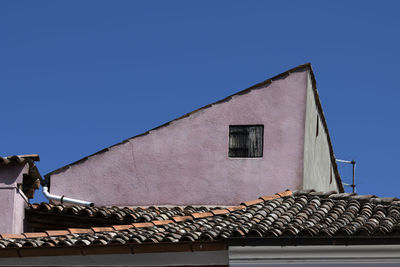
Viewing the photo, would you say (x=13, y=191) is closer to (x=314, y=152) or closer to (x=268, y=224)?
(x=268, y=224)

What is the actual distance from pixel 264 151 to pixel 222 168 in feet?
3.15

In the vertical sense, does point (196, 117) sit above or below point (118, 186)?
above

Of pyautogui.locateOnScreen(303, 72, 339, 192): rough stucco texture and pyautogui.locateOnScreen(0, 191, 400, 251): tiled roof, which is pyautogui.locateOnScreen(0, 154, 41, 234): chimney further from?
pyautogui.locateOnScreen(303, 72, 339, 192): rough stucco texture

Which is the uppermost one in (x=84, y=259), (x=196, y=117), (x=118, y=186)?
(x=196, y=117)

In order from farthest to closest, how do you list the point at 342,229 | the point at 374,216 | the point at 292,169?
the point at 292,169, the point at 374,216, the point at 342,229

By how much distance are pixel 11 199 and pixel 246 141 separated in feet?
17.2

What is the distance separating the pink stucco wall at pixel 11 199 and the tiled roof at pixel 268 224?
276cm

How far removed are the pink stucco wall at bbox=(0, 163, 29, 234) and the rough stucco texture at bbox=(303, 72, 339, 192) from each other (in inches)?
234

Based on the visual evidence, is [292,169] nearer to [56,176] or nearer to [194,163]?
[194,163]

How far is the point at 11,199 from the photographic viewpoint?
19297 mm

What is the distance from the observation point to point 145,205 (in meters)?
21.5

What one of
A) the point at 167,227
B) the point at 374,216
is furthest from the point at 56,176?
the point at 374,216

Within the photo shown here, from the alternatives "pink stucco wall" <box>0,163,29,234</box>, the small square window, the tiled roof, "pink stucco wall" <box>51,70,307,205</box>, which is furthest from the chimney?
the small square window

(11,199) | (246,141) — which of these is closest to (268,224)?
(11,199)
